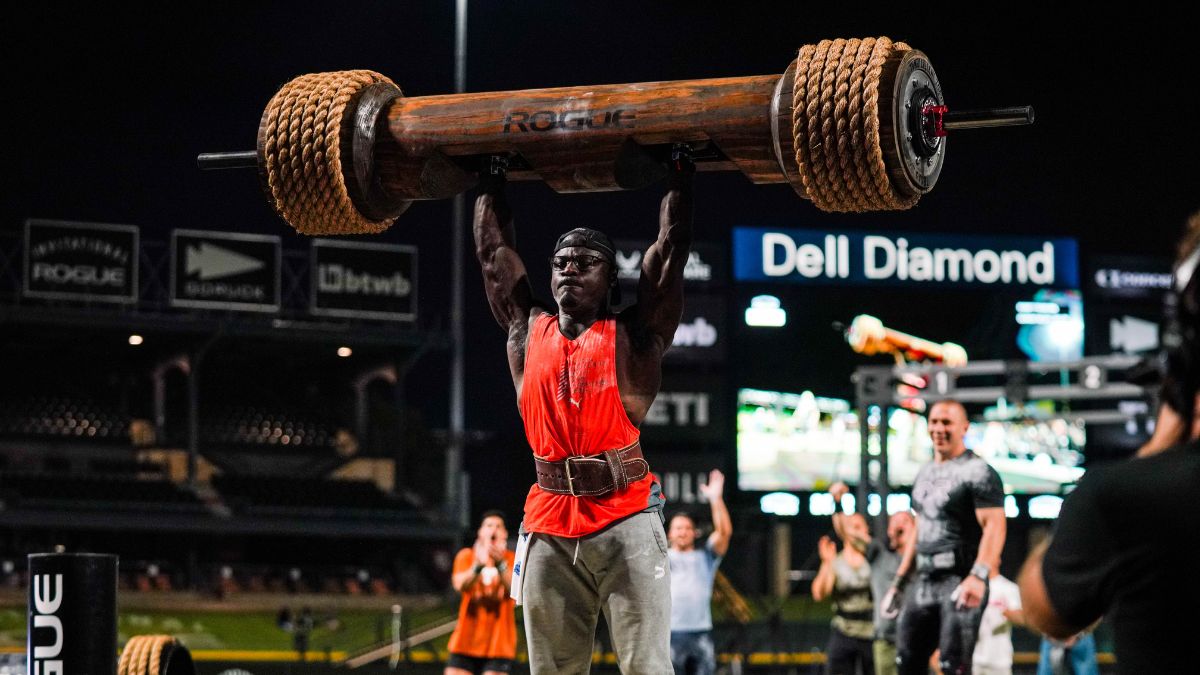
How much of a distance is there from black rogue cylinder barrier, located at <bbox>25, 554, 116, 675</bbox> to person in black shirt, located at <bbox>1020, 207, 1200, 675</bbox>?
10.9ft

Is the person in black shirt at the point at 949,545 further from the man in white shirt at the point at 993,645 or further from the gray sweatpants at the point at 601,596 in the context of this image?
the gray sweatpants at the point at 601,596

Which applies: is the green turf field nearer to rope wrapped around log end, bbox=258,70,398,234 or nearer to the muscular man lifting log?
rope wrapped around log end, bbox=258,70,398,234

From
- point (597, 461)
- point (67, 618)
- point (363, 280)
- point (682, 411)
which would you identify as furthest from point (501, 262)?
point (363, 280)

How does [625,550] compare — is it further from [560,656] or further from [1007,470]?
[1007,470]

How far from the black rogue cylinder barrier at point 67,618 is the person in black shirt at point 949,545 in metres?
4.07

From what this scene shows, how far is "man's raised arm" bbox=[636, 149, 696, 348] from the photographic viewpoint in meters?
4.30

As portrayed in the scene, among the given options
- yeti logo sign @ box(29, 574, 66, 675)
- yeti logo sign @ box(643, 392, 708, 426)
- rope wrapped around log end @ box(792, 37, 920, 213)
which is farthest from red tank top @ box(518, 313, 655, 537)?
yeti logo sign @ box(643, 392, 708, 426)

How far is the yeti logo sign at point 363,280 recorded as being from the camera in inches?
936

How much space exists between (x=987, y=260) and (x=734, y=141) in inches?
699

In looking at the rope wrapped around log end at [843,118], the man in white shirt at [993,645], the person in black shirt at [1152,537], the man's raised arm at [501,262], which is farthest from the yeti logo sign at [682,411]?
the person in black shirt at [1152,537]

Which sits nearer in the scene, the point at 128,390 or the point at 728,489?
the point at 728,489

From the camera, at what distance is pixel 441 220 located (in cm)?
3159

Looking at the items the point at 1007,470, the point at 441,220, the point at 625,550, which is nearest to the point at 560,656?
the point at 625,550

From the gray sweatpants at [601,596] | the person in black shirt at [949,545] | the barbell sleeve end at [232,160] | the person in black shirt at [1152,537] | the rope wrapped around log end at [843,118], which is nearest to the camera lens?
the person in black shirt at [1152,537]
